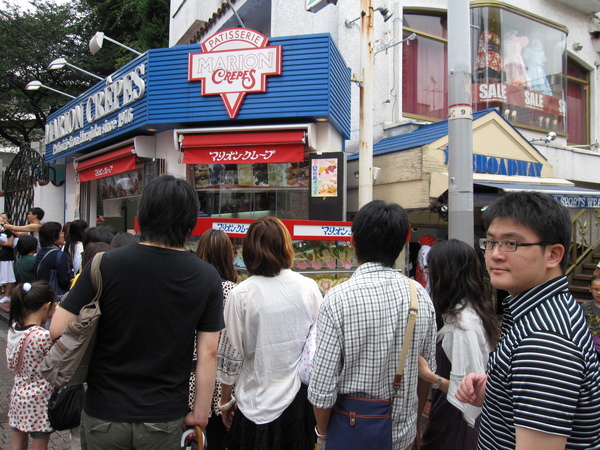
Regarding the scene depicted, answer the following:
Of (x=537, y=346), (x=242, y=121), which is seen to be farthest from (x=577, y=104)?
(x=537, y=346)

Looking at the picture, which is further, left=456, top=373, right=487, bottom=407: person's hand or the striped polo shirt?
left=456, top=373, right=487, bottom=407: person's hand

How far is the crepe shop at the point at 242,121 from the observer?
651 centimetres

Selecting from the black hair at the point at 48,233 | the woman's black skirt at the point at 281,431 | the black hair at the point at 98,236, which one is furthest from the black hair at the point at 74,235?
the woman's black skirt at the point at 281,431

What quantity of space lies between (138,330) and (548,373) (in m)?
1.56

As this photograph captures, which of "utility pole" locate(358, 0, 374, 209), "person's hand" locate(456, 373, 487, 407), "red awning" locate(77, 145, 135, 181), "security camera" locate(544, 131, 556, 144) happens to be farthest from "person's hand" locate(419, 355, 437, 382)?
"security camera" locate(544, 131, 556, 144)

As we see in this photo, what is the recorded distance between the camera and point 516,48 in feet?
31.7

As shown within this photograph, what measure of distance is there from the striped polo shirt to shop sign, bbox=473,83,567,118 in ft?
29.3

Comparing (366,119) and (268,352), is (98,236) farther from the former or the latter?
(366,119)

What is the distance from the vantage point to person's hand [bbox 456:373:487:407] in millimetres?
1718

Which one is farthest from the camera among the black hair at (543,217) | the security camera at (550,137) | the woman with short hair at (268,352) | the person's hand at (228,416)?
the security camera at (550,137)

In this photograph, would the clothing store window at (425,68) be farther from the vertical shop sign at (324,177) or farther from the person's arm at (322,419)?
the person's arm at (322,419)

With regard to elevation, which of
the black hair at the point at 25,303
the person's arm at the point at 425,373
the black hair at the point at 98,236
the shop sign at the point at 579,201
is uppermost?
the shop sign at the point at 579,201

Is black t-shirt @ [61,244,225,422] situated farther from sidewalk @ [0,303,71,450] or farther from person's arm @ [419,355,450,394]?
sidewalk @ [0,303,71,450]

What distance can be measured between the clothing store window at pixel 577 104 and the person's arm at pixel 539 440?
12.7 metres
